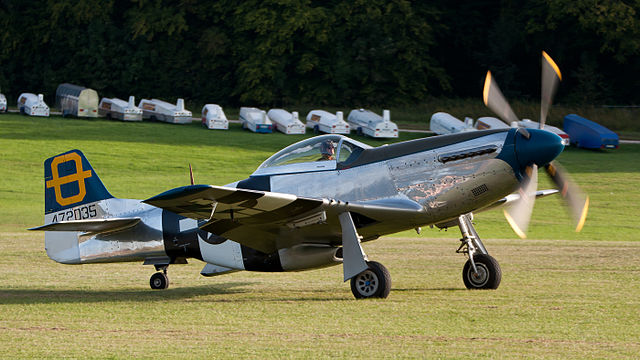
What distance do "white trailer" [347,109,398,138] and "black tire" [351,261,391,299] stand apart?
3202 centimetres

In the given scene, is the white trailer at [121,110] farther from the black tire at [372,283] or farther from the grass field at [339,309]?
the black tire at [372,283]

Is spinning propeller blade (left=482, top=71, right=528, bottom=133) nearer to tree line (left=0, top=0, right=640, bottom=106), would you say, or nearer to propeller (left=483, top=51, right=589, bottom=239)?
propeller (left=483, top=51, right=589, bottom=239)

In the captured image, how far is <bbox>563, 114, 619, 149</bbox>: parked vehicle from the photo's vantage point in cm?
4094

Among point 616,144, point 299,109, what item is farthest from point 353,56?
point 616,144

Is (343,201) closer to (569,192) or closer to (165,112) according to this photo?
(569,192)

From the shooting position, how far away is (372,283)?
36.9 ft

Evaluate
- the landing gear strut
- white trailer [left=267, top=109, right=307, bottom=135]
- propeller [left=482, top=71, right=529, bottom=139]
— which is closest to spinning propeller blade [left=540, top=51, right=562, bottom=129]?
propeller [left=482, top=71, right=529, bottom=139]

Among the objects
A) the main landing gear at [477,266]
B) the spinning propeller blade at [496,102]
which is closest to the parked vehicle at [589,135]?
the spinning propeller blade at [496,102]

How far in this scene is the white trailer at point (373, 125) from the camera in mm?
43125

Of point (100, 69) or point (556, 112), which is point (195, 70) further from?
point (556, 112)

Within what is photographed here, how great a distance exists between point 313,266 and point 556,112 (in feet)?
140

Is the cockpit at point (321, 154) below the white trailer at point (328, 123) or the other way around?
the other way around

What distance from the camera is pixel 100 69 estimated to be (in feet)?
203

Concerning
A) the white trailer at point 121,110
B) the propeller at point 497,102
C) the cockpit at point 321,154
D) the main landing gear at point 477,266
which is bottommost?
the main landing gear at point 477,266
